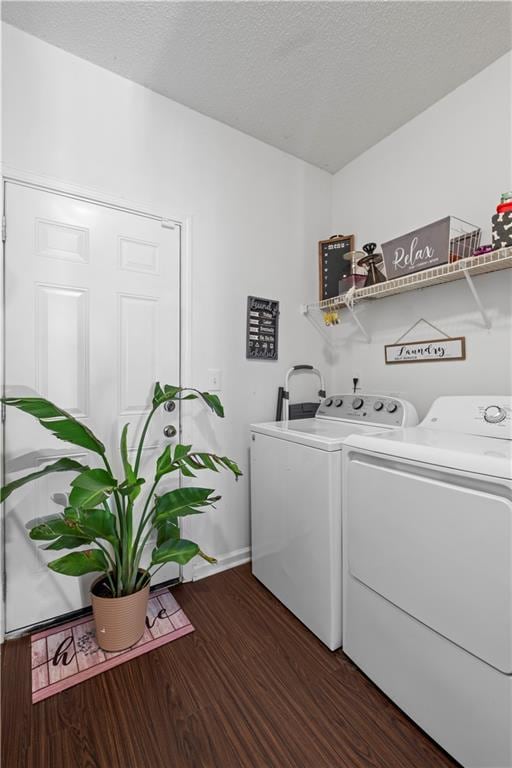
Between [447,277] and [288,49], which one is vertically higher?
[288,49]

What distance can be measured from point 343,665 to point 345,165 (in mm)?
2989

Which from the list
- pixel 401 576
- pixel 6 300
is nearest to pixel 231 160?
pixel 6 300

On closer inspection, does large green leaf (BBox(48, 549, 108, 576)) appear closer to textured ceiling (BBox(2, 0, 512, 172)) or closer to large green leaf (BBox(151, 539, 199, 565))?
large green leaf (BBox(151, 539, 199, 565))

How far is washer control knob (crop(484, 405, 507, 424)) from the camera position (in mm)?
1448

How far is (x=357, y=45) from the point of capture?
167cm

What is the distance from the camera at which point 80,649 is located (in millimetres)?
1534

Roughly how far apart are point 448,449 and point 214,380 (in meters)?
1.34

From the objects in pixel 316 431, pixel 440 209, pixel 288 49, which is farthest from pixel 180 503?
pixel 288 49

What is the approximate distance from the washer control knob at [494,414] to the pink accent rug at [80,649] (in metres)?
1.64

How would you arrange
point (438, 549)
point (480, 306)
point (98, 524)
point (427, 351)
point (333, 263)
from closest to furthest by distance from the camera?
point (438, 549), point (98, 524), point (480, 306), point (427, 351), point (333, 263)

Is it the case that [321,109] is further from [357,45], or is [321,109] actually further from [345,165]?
[345,165]

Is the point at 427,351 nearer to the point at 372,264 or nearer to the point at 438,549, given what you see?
the point at 372,264

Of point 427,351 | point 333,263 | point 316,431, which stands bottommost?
point 316,431

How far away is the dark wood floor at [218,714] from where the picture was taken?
Result: 1.10m
